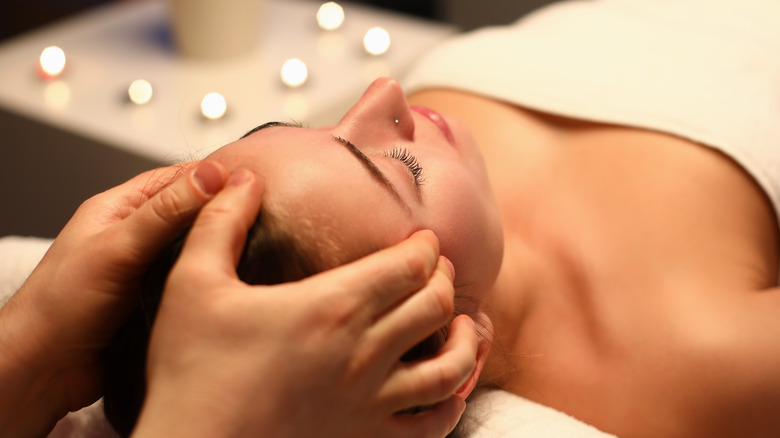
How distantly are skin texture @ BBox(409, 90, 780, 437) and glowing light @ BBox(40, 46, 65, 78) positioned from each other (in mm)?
1131

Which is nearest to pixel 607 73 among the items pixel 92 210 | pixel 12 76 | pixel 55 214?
pixel 92 210

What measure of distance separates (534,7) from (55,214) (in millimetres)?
1590

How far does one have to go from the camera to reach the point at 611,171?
1044mm

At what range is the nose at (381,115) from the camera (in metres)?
0.77

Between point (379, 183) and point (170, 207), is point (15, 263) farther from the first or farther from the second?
point (379, 183)

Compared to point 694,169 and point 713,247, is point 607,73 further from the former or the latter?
point 713,247

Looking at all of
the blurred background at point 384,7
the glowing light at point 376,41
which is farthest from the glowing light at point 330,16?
the blurred background at point 384,7

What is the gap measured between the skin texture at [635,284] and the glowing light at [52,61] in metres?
1.13

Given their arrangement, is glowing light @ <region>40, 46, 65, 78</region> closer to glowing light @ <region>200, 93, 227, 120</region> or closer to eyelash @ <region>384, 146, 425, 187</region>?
glowing light @ <region>200, 93, 227, 120</region>

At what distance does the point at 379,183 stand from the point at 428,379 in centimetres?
21

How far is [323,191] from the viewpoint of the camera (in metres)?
0.64

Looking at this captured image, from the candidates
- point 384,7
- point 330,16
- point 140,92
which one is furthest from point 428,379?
point 384,7

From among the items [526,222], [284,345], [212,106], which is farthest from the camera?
[212,106]

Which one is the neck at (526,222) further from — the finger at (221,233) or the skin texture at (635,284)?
the finger at (221,233)
